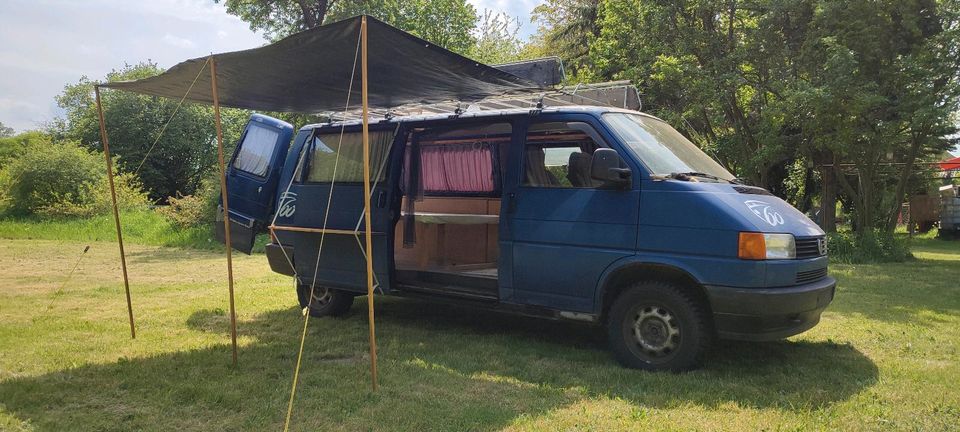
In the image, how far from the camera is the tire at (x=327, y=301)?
727 cm

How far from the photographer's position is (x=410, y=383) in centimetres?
478

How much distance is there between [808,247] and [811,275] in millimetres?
216

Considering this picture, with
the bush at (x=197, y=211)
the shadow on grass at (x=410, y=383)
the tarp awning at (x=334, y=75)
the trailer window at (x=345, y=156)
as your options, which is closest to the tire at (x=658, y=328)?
the shadow on grass at (x=410, y=383)

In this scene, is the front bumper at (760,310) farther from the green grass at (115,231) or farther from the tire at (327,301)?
the green grass at (115,231)

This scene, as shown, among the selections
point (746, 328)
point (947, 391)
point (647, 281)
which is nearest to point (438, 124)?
point (647, 281)

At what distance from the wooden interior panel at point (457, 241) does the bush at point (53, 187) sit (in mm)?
17535

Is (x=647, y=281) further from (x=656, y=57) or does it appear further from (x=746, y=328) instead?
(x=656, y=57)

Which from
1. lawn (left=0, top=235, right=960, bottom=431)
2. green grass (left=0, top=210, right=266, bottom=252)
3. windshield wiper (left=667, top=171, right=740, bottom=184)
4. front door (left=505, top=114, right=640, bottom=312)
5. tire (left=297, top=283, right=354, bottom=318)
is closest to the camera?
lawn (left=0, top=235, right=960, bottom=431)

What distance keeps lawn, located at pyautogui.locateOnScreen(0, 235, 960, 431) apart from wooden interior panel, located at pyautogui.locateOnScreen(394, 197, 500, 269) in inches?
26.3

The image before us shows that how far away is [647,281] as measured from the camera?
5.09 m

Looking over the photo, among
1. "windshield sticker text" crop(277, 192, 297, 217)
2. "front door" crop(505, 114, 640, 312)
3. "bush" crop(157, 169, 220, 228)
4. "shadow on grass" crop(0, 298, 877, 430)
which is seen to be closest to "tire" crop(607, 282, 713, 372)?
"shadow on grass" crop(0, 298, 877, 430)

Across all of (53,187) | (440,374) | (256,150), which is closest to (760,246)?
(440,374)

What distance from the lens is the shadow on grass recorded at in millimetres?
4133

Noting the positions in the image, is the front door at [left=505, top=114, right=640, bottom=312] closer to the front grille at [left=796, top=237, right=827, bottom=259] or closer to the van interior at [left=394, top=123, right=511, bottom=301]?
the van interior at [left=394, top=123, right=511, bottom=301]
